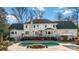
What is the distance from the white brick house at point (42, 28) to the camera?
7.05 feet

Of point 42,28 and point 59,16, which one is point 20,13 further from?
point 59,16

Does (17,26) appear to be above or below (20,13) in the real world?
below

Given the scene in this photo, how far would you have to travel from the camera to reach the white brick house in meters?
2.15

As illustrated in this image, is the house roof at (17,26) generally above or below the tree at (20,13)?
below

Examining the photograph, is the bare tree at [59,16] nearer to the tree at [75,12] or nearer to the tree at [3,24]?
the tree at [75,12]

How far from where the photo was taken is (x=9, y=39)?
2.16 metres

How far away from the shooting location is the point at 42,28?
215cm

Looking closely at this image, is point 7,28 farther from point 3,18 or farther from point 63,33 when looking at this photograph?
point 63,33

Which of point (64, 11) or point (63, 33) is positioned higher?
point (64, 11)

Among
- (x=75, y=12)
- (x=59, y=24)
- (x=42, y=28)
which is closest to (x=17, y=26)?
(x=42, y=28)

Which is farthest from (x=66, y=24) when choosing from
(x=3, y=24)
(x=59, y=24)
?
(x=3, y=24)

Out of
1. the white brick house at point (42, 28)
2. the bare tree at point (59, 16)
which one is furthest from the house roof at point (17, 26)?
the bare tree at point (59, 16)
